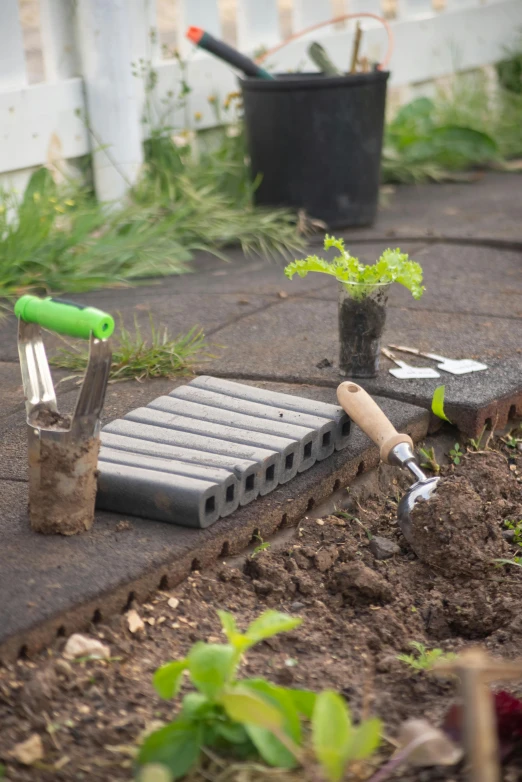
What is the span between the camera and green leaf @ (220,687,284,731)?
121 cm

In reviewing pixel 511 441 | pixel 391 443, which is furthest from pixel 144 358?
pixel 511 441

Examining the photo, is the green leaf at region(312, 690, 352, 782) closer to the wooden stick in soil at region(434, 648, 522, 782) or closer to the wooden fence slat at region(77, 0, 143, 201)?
the wooden stick in soil at region(434, 648, 522, 782)

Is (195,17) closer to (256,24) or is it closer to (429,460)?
(256,24)

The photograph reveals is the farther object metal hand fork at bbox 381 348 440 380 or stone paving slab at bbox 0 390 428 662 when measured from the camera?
metal hand fork at bbox 381 348 440 380

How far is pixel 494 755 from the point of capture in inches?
45.6

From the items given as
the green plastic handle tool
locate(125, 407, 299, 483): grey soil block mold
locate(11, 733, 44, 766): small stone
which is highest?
the green plastic handle tool

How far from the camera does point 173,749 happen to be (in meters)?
1.28

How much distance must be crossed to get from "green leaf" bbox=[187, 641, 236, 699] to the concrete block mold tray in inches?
22.5

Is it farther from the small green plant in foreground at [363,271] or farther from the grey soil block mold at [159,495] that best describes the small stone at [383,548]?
the small green plant in foreground at [363,271]

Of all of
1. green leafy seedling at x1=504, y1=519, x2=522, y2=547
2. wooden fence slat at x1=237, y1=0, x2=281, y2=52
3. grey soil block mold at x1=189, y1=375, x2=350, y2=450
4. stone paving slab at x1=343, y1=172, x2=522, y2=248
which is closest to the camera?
green leafy seedling at x1=504, y1=519, x2=522, y2=547

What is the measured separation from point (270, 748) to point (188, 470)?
0.78 m

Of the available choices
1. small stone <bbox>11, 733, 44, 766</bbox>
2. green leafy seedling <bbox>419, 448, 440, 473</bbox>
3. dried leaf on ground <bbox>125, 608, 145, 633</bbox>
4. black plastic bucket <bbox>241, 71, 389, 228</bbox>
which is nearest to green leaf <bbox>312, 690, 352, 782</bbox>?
small stone <bbox>11, 733, 44, 766</bbox>

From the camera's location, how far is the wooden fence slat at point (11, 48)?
4051mm

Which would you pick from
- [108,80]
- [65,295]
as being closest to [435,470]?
[65,295]
